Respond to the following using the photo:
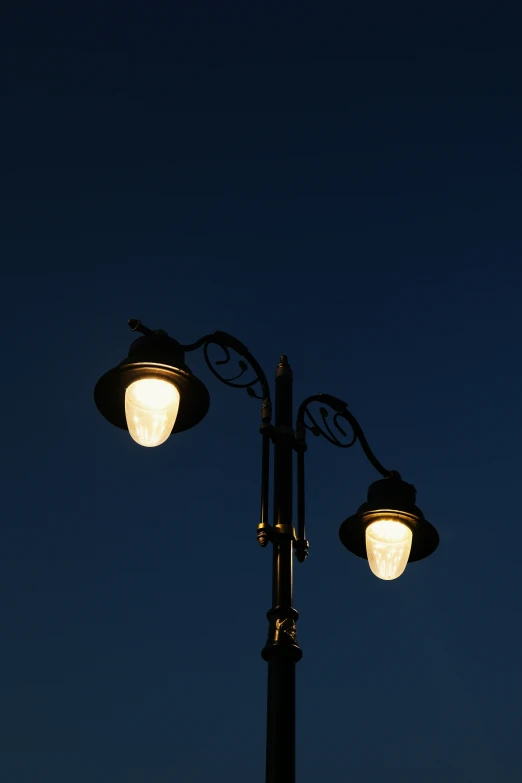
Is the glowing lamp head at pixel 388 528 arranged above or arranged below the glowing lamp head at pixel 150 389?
below

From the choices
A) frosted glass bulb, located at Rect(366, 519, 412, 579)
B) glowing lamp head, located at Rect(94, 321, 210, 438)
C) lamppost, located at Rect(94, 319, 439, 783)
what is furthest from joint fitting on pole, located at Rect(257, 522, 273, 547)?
frosted glass bulb, located at Rect(366, 519, 412, 579)

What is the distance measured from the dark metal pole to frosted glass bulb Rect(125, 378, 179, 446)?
82 cm

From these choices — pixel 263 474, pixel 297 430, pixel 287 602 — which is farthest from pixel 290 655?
pixel 297 430

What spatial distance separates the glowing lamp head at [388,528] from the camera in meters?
8.00

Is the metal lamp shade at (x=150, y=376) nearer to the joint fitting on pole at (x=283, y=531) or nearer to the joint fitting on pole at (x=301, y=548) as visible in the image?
the joint fitting on pole at (x=283, y=531)

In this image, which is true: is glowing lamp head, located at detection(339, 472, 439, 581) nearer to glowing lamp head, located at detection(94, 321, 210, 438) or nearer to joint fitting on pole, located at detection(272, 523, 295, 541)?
joint fitting on pole, located at detection(272, 523, 295, 541)

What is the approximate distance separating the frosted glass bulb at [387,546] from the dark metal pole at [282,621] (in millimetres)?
1154

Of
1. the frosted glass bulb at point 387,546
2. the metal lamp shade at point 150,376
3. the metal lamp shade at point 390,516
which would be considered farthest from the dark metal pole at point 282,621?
the frosted glass bulb at point 387,546

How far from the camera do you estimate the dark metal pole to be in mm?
6039

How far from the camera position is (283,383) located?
311 inches

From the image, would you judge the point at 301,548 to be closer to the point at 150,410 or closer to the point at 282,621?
the point at 282,621

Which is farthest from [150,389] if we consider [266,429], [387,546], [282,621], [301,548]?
[387,546]

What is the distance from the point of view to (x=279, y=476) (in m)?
7.28

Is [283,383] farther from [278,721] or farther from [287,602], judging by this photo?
[278,721]
